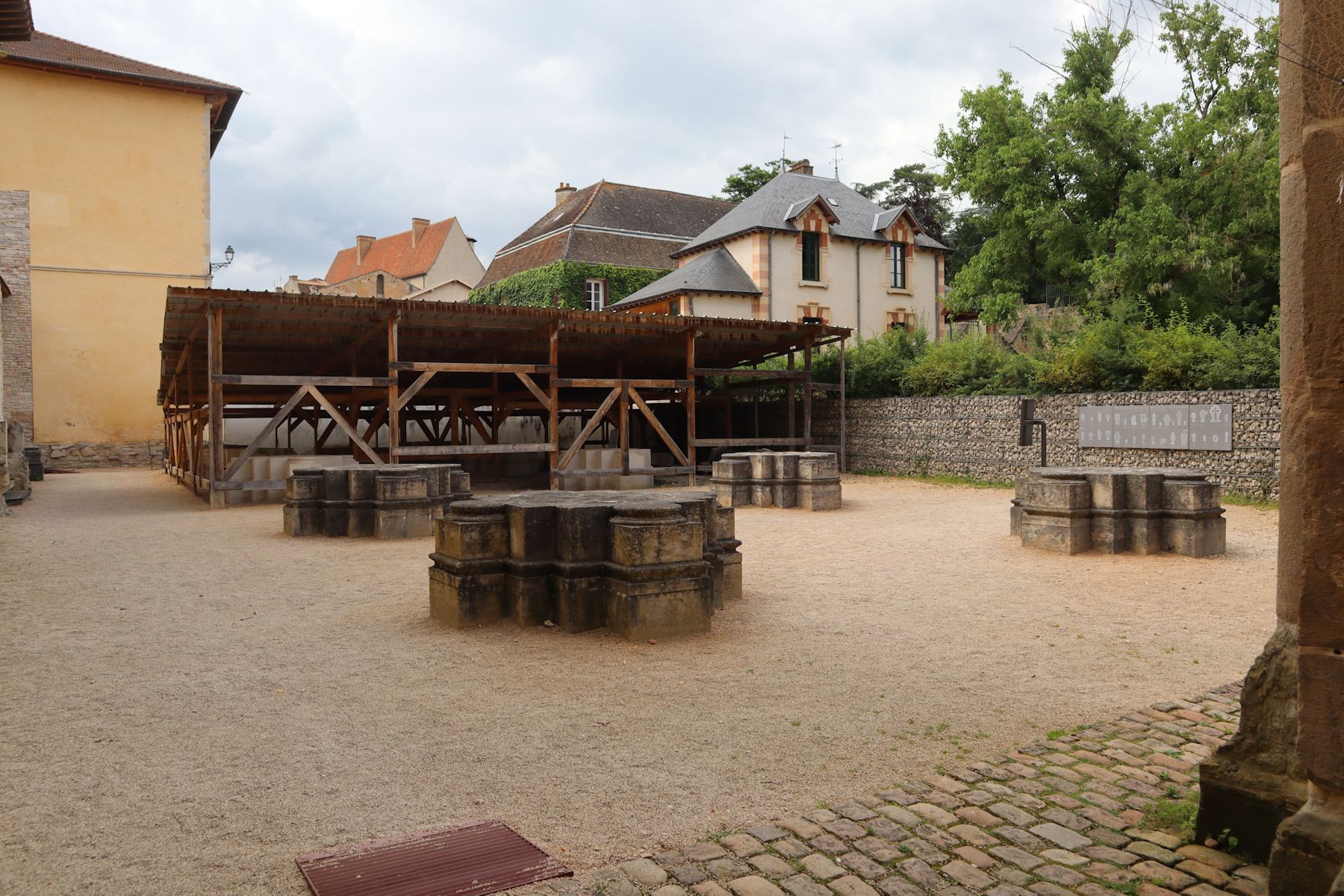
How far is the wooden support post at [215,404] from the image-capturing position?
14383 millimetres

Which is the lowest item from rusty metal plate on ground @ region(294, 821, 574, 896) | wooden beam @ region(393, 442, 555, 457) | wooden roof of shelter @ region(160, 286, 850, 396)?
rusty metal plate on ground @ region(294, 821, 574, 896)

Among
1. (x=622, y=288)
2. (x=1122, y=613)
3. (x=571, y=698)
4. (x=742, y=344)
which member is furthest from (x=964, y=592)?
(x=622, y=288)

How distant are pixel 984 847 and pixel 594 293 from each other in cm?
3032

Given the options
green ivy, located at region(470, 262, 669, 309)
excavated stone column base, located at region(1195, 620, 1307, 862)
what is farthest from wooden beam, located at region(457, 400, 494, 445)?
excavated stone column base, located at region(1195, 620, 1307, 862)

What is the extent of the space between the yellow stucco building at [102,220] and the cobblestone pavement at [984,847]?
28.0m

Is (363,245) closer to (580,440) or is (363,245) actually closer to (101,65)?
(101,65)

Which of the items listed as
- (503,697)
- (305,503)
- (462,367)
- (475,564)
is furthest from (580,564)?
(462,367)

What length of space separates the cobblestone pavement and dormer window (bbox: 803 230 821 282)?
26.6 metres

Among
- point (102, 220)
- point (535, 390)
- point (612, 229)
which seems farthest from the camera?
point (612, 229)

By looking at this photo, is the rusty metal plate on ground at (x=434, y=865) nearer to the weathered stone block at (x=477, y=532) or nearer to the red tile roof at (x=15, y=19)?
the weathered stone block at (x=477, y=532)

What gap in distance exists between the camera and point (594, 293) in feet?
106

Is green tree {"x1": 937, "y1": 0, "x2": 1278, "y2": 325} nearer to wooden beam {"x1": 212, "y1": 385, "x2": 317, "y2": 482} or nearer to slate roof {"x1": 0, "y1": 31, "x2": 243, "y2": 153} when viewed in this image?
wooden beam {"x1": 212, "y1": 385, "x2": 317, "y2": 482}

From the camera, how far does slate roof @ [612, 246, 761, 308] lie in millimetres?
27406

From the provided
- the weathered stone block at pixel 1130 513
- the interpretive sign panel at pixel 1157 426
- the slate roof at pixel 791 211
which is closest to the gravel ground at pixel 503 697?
the weathered stone block at pixel 1130 513
